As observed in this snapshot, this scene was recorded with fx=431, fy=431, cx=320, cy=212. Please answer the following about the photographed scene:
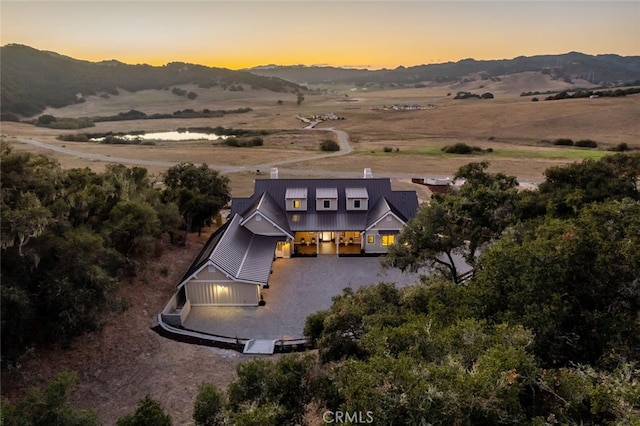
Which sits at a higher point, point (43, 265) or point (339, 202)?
point (43, 265)

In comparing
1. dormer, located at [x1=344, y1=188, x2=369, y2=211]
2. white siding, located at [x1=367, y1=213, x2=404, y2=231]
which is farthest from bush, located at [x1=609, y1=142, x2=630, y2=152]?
dormer, located at [x1=344, y1=188, x2=369, y2=211]

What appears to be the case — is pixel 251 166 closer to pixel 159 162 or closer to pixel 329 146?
pixel 159 162

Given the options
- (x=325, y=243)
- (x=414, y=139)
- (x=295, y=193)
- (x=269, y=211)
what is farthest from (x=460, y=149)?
(x=269, y=211)

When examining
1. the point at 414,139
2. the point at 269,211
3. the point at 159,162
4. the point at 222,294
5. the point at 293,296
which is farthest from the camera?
the point at 414,139

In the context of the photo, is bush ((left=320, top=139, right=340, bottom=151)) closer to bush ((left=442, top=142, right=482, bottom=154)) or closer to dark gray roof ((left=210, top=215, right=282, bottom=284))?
bush ((left=442, top=142, right=482, bottom=154))

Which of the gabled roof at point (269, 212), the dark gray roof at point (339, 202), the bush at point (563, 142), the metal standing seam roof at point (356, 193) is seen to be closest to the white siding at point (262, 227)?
the gabled roof at point (269, 212)

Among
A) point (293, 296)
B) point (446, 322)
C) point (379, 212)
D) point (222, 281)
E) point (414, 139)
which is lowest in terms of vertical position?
point (293, 296)

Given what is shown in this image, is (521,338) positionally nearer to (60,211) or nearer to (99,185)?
(60,211)

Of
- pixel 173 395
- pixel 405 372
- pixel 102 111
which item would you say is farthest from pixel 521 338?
pixel 102 111
